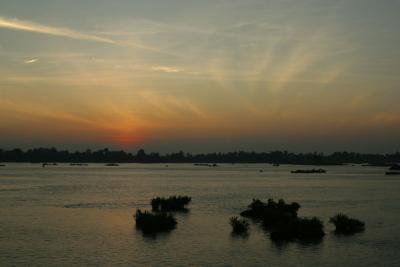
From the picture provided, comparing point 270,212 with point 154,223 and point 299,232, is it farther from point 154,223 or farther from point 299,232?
point 154,223

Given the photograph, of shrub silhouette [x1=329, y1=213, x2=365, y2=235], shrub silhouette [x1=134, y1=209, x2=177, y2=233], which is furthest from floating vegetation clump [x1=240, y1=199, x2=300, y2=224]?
shrub silhouette [x1=134, y1=209, x2=177, y2=233]

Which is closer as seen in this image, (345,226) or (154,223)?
(345,226)

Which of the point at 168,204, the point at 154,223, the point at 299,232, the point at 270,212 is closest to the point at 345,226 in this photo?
the point at 299,232

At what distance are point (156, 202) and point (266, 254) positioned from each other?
30055 mm

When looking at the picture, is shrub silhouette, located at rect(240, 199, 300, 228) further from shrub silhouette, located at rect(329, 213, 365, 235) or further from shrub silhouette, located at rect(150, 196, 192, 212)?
shrub silhouette, located at rect(150, 196, 192, 212)

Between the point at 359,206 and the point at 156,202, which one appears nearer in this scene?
the point at 156,202

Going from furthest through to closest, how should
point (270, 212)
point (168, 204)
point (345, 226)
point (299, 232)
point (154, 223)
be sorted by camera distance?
point (168, 204), point (270, 212), point (154, 223), point (345, 226), point (299, 232)

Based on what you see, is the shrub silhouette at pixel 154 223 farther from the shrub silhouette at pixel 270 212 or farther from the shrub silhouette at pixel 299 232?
the shrub silhouette at pixel 299 232

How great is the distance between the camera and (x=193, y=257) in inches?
1320

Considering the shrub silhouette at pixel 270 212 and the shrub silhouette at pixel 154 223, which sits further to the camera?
the shrub silhouette at pixel 270 212

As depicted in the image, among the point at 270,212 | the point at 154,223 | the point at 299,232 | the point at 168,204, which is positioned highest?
the point at 270,212

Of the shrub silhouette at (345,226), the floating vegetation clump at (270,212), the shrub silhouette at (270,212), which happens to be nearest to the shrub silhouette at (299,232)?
the shrub silhouette at (345,226)

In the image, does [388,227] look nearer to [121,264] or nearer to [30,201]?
[121,264]

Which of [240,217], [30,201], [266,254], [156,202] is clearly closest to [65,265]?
[266,254]
